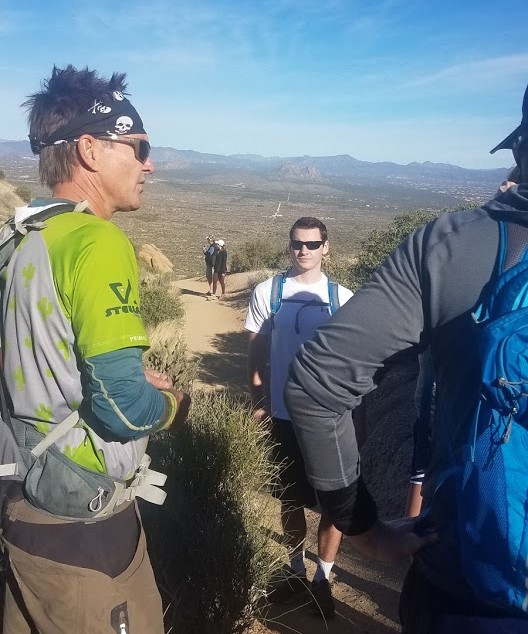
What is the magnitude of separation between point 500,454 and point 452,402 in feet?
0.54

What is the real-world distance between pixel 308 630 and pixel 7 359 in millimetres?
2355

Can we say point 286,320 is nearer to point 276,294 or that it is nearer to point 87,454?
point 276,294

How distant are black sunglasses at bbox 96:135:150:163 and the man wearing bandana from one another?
0.24 m

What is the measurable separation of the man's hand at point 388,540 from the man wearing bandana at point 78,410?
67cm

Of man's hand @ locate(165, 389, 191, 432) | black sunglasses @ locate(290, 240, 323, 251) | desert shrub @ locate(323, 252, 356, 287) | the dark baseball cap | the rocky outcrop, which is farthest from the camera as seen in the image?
the rocky outcrop

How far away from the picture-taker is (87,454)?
4.93 ft

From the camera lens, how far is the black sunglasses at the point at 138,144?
5.79 feet

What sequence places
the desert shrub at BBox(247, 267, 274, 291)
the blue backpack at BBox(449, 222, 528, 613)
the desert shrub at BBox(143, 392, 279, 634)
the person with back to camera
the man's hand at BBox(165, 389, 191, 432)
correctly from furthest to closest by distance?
1. the desert shrub at BBox(247, 267, 274, 291)
2. the desert shrub at BBox(143, 392, 279, 634)
3. the man's hand at BBox(165, 389, 191, 432)
4. the person with back to camera
5. the blue backpack at BBox(449, 222, 528, 613)

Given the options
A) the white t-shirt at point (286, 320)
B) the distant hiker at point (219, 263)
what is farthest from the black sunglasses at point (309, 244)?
the distant hiker at point (219, 263)

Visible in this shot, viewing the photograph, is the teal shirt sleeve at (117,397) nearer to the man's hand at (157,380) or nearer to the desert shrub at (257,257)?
the man's hand at (157,380)

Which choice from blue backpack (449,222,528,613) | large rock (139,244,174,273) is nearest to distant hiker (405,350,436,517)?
blue backpack (449,222,528,613)

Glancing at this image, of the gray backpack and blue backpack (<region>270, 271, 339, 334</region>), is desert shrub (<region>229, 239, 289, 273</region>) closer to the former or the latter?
blue backpack (<region>270, 271, 339, 334</region>)

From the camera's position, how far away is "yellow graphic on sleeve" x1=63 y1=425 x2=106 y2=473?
149cm

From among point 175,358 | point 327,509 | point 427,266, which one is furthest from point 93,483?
point 175,358
